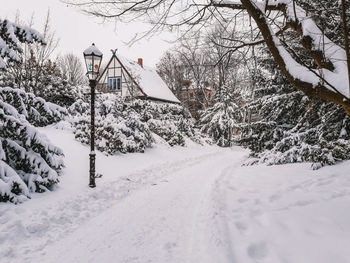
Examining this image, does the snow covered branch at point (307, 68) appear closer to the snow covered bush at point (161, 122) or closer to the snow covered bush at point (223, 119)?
the snow covered bush at point (161, 122)

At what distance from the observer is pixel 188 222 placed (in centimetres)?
436

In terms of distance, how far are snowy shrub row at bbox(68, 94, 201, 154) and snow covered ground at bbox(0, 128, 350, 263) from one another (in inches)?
Result: 138

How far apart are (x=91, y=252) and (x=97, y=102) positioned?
1027 cm

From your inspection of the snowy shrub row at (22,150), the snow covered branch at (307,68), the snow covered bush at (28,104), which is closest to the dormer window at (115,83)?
the snow covered bush at (28,104)

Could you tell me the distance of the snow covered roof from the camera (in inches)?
1034

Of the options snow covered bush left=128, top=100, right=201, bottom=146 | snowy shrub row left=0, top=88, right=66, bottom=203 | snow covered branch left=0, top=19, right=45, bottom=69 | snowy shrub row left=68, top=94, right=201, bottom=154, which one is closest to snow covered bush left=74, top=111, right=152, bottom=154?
snowy shrub row left=68, top=94, right=201, bottom=154

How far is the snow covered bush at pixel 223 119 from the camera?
26256 mm

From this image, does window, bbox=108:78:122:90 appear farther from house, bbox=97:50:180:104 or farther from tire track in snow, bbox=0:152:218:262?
tire track in snow, bbox=0:152:218:262

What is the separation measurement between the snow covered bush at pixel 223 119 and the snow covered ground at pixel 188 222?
760 inches

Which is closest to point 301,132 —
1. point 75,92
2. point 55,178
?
point 55,178

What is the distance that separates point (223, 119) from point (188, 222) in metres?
22.9

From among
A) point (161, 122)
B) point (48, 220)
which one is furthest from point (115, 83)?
point (48, 220)

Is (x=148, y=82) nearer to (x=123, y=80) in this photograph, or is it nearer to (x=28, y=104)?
(x=123, y=80)

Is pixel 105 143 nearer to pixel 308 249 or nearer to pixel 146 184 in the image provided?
pixel 146 184
